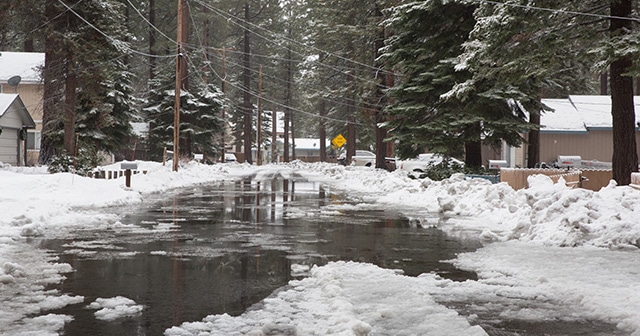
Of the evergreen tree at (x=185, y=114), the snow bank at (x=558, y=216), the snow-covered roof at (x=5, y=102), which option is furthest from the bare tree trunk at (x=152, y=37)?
the snow bank at (x=558, y=216)

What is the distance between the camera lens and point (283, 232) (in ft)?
38.7

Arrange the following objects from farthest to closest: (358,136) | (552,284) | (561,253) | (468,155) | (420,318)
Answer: (358,136) < (468,155) < (561,253) < (552,284) < (420,318)

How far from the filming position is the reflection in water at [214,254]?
593cm

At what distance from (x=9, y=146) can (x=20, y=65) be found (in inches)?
547

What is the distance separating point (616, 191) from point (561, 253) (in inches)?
122

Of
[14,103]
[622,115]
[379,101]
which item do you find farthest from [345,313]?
[14,103]

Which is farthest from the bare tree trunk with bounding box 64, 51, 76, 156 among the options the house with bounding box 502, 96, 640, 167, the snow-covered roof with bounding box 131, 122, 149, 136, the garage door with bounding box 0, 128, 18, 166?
the snow-covered roof with bounding box 131, 122, 149, 136

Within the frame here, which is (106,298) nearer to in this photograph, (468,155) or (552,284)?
(552,284)

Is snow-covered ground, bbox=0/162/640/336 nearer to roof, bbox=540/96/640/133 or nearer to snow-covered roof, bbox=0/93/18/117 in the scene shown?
roof, bbox=540/96/640/133

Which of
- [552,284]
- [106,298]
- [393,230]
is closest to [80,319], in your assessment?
[106,298]

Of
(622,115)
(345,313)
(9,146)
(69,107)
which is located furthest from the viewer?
(9,146)

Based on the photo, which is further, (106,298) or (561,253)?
(561,253)

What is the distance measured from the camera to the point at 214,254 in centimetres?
905

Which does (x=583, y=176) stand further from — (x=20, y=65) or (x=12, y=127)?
(x=20, y=65)
